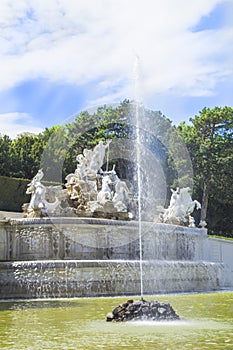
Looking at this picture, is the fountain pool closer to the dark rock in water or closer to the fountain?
the dark rock in water

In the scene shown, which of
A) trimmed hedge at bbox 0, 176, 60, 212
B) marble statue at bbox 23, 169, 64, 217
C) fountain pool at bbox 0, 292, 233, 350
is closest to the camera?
fountain pool at bbox 0, 292, 233, 350

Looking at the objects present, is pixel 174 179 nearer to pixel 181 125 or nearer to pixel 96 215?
pixel 181 125

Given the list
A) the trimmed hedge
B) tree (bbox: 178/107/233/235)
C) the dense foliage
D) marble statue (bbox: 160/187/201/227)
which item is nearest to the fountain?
marble statue (bbox: 160/187/201/227)

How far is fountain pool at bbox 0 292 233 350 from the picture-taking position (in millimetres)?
7965

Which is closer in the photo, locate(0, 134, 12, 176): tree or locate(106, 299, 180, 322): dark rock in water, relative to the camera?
locate(106, 299, 180, 322): dark rock in water

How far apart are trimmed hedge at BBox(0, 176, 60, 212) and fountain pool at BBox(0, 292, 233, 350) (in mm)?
17714

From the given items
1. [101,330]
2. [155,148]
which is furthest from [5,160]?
[101,330]

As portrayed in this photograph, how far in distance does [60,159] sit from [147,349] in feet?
102

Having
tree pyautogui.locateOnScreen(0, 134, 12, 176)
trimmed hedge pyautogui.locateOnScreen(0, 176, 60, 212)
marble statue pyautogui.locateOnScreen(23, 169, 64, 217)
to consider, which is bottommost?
marble statue pyautogui.locateOnScreen(23, 169, 64, 217)

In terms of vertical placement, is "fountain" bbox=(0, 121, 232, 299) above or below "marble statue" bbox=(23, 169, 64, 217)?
below

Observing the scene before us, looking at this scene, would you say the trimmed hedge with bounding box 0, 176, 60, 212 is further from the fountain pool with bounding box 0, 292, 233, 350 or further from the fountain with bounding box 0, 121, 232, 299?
the fountain pool with bounding box 0, 292, 233, 350

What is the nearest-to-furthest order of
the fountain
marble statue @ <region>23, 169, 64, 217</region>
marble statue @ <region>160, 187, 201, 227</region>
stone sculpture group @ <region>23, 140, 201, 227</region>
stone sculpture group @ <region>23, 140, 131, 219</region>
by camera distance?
the fountain, marble statue @ <region>23, 169, 64, 217</region>, stone sculpture group @ <region>23, 140, 131, 219</region>, stone sculpture group @ <region>23, 140, 201, 227</region>, marble statue @ <region>160, 187, 201, 227</region>

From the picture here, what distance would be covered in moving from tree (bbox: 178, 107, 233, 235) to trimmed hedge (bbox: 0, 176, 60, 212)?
13316 mm

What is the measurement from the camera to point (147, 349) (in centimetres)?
751
